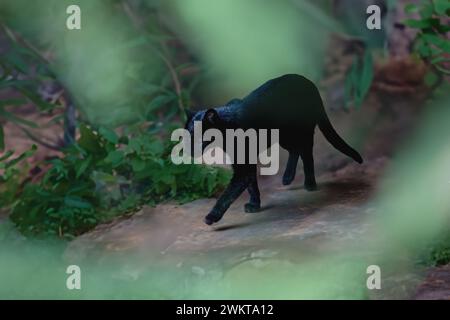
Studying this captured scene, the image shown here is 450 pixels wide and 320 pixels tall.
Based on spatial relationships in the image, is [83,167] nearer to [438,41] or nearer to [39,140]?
[39,140]

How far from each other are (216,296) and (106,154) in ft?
4.07

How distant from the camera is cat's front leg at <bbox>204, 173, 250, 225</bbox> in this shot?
2.84 m

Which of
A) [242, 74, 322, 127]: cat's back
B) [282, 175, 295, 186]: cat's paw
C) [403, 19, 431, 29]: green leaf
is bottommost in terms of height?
[282, 175, 295, 186]: cat's paw

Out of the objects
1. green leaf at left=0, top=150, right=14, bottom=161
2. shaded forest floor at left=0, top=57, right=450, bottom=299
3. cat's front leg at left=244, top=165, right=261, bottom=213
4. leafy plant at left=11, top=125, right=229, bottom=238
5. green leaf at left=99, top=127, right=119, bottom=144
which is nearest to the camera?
shaded forest floor at left=0, top=57, right=450, bottom=299

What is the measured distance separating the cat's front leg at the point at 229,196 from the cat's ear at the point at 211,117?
243 millimetres

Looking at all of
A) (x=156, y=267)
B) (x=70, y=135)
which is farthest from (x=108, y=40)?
(x=156, y=267)

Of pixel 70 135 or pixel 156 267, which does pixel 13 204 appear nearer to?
pixel 70 135

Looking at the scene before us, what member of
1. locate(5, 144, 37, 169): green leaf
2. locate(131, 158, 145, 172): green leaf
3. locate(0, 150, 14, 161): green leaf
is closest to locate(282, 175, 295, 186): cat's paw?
locate(131, 158, 145, 172): green leaf

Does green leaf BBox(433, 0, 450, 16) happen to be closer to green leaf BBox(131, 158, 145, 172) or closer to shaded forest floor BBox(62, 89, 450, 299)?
shaded forest floor BBox(62, 89, 450, 299)

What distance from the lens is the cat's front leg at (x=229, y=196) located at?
112 inches

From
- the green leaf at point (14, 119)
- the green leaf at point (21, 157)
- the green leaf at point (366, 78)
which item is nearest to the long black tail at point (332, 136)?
the green leaf at point (366, 78)

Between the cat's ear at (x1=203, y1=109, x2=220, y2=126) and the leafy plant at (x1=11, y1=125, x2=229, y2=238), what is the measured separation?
381 millimetres

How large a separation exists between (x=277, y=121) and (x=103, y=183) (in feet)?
3.44

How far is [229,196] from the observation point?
2.84 metres
